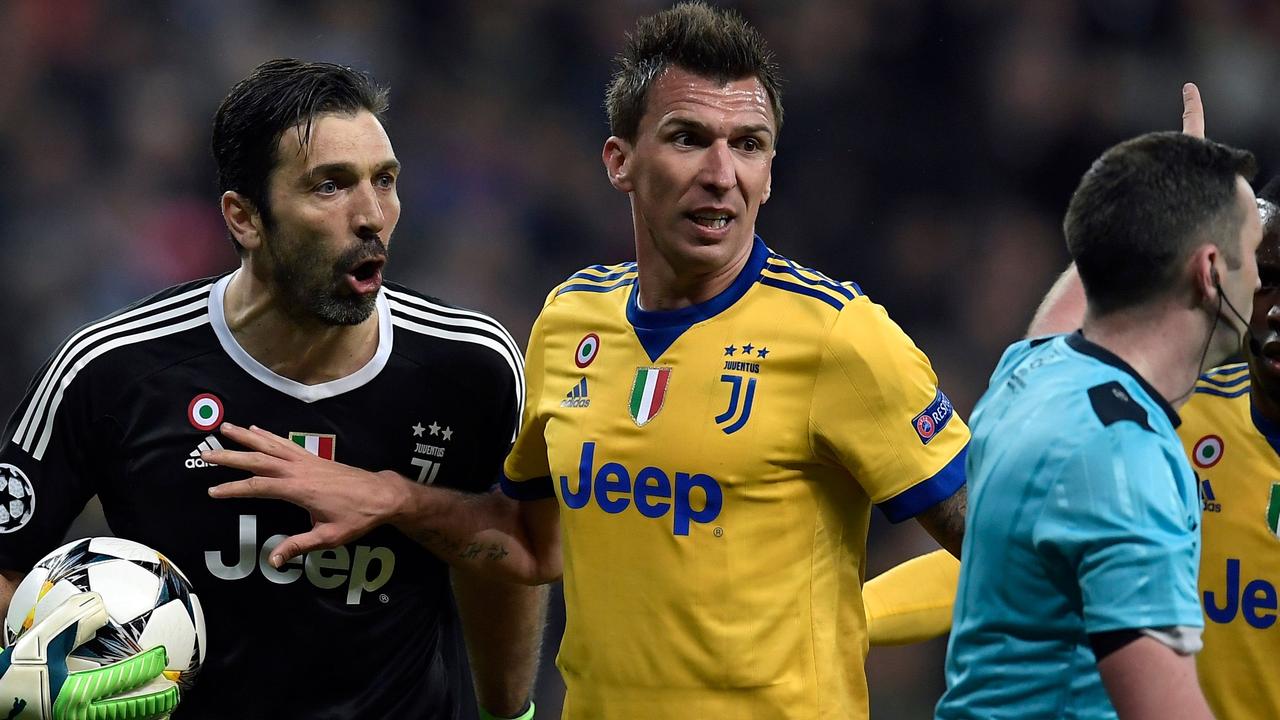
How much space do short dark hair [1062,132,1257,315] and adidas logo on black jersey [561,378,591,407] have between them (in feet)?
4.22

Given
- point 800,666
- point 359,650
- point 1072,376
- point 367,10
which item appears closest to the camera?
point 1072,376

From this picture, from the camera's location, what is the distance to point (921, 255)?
847 centimetres

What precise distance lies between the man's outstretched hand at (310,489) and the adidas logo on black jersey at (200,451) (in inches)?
1.5

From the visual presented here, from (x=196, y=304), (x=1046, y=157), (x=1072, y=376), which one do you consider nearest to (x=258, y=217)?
(x=196, y=304)

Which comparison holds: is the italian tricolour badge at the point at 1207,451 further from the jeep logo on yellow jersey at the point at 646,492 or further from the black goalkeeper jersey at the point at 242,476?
the black goalkeeper jersey at the point at 242,476

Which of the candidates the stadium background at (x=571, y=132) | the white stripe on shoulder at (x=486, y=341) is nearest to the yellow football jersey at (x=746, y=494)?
the white stripe on shoulder at (x=486, y=341)

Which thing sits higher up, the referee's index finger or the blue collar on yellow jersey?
the referee's index finger

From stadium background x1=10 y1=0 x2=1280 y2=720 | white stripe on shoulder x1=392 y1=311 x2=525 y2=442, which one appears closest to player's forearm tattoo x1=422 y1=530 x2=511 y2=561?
white stripe on shoulder x1=392 y1=311 x2=525 y2=442

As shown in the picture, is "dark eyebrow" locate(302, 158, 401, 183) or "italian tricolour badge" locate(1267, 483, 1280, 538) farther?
"dark eyebrow" locate(302, 158, 401, 183)

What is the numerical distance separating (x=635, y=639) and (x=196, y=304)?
1.56 meters

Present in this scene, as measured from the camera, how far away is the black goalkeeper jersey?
3885mm

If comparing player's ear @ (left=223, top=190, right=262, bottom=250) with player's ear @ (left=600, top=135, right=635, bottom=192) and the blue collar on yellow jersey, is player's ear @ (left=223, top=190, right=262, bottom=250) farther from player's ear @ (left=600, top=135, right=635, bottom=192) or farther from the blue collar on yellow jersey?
the blue collar on yellow jersey

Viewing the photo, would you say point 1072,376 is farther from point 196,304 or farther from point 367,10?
point 367,10

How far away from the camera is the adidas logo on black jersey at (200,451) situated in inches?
153
